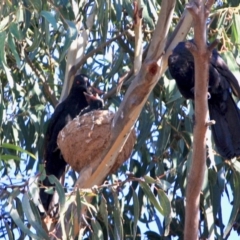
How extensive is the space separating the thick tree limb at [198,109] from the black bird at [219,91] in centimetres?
80

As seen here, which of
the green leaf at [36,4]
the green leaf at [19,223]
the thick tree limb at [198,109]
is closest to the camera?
the thick tree limb at [198,109]

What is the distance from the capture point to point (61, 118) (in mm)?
4863

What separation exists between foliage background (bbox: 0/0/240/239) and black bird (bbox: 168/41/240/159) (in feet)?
0.23

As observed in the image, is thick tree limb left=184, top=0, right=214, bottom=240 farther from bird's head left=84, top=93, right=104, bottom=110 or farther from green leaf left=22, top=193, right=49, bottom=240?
bird's head left=84, top=93, right=104, bottom=110

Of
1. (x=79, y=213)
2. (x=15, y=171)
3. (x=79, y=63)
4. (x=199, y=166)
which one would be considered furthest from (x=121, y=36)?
(x=199, y=166)

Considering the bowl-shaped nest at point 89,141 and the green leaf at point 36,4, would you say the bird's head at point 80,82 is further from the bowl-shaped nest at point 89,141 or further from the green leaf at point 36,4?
the green leaf at point 36,4

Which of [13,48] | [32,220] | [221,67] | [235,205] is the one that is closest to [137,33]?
[221,67]

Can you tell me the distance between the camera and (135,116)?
355 cm

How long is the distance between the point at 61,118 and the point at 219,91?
133 centimetres

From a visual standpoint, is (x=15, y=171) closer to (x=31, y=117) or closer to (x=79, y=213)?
(x=31, y=117)

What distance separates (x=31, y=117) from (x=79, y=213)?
159cm

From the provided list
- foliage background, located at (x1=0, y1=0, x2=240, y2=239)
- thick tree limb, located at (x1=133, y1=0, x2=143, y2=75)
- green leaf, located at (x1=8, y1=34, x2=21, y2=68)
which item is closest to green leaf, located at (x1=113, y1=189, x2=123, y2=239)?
foliage background, located at (x1=0, y1=0, x2=240, y2=239)

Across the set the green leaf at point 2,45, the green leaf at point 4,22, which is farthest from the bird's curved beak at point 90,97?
the green leaf at point 2,45

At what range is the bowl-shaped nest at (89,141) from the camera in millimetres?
3969
